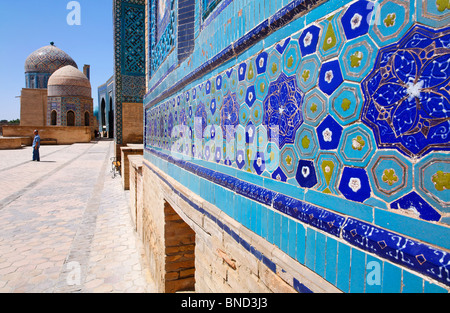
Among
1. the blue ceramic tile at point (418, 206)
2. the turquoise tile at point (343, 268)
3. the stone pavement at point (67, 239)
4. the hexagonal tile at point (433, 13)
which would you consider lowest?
the stone pavement at point (67, 239)

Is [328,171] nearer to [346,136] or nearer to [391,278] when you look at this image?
[346,136]

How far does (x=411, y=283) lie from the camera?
2.23 feet

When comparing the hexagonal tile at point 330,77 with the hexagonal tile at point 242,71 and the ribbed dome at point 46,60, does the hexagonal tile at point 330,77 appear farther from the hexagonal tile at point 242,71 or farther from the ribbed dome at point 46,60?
the ribbed dome at point 46,60

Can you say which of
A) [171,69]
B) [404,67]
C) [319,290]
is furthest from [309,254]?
[171,69]

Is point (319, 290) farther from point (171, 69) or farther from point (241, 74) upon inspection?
point (171, 69)

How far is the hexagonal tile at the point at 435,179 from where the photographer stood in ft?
2.04

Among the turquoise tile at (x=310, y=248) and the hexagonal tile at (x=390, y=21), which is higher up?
the hexagonal tile at (x=390, y=21)

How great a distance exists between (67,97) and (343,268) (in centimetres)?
2946

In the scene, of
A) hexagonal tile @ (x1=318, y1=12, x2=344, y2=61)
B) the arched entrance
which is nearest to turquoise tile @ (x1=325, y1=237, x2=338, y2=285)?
hexagonal tile @ (x1=318, y1=12, x2=344, y2=61)

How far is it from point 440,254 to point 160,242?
292 cm

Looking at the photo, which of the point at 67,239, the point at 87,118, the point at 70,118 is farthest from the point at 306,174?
the point at 87,118

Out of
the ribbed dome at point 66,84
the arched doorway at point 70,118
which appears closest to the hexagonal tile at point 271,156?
the ribbed dome at point 66,84

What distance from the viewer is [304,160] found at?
3.30 feet

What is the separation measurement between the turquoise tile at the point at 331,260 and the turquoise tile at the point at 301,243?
0.11 meters
